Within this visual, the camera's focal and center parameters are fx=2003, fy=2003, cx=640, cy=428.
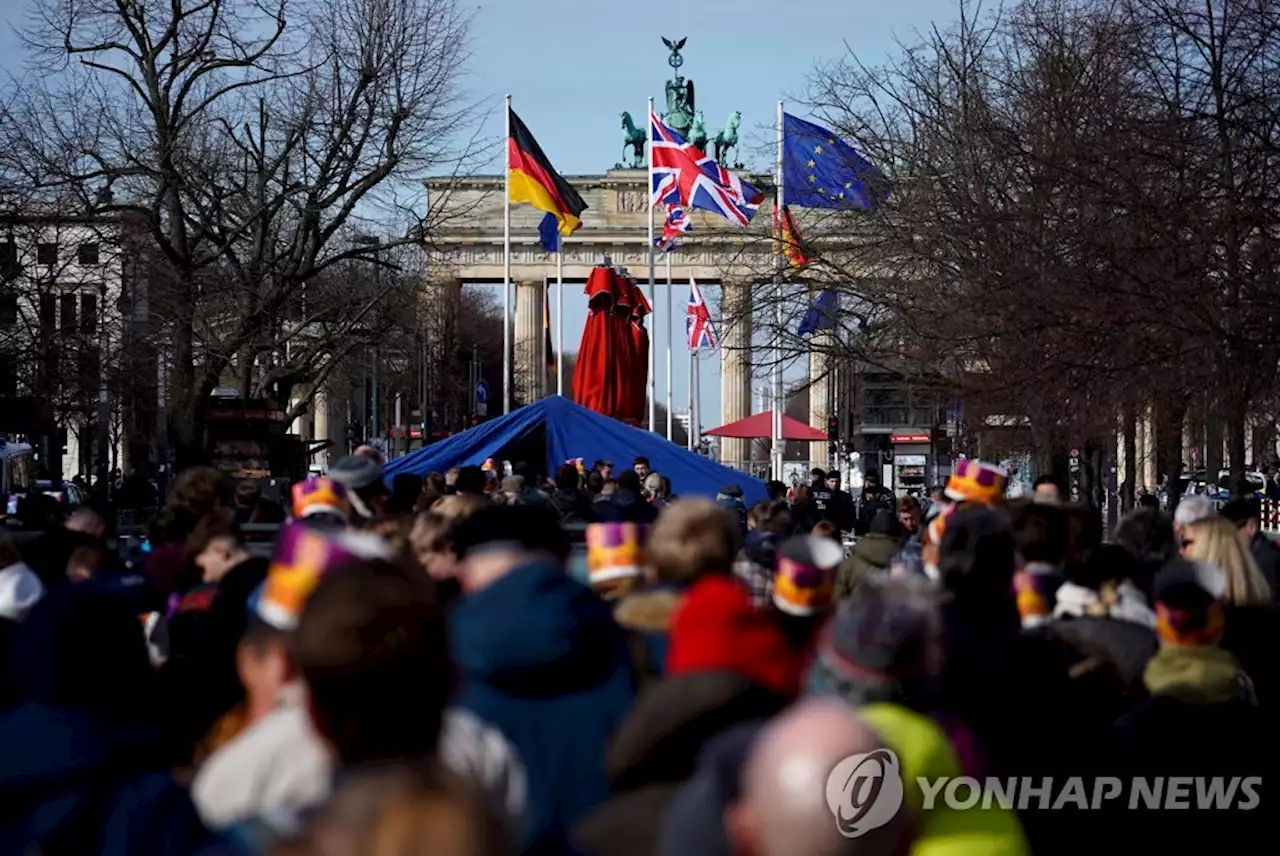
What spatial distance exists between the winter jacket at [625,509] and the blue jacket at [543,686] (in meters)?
7.15

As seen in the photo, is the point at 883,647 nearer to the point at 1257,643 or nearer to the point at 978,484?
the point at 1257,643

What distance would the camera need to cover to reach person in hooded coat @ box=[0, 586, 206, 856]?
3799mm

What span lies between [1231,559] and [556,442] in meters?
15.2

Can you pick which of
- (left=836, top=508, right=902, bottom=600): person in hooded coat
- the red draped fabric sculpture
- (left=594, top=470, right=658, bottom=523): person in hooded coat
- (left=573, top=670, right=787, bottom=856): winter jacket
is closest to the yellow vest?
(left=573, top=670, right=787, bottom=856): winter jacket

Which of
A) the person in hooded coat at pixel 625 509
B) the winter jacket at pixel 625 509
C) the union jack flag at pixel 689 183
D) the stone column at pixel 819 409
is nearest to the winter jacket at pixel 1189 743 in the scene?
the person in hooded coat at pixel 625 509

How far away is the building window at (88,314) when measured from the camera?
111ft

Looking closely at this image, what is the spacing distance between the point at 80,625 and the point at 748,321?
106 feet

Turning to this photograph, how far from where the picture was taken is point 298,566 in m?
4.38

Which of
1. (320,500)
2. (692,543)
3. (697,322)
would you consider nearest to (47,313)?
(697,322)

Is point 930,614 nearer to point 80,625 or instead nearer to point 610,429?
point 80,625

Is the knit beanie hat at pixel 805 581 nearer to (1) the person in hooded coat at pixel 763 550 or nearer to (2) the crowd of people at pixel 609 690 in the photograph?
(2) the crowd of people at pixel 609 690

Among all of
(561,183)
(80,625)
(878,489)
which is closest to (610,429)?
(878,489)

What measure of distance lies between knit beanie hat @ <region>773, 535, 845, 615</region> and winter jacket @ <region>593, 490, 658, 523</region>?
5.57 meters

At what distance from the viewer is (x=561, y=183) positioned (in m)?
34.8
